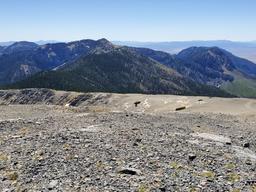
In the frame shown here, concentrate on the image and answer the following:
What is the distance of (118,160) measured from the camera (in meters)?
26.1

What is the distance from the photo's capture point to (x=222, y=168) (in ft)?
86.6

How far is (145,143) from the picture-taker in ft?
101

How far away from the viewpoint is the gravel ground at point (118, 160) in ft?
74.7

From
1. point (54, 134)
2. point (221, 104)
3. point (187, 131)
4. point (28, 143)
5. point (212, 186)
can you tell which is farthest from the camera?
point (221, 104)

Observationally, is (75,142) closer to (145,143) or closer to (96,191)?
(145,143)

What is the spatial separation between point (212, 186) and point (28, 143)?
1350cm

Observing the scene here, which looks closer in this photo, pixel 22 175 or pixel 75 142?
pixel 22 175

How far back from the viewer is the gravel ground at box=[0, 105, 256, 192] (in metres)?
22.8

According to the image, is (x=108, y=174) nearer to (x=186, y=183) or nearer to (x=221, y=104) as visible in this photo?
(x=186, y=183)

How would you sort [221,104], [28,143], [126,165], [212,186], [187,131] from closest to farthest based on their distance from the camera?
[212,186] < [126,165] < [28,143] < [187,131] < [221,104]

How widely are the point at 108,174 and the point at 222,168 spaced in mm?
7540

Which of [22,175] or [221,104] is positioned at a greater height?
[22,175]

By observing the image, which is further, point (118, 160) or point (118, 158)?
point (118, 158)

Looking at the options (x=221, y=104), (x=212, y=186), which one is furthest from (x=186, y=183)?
(x=221, y=104)
